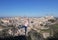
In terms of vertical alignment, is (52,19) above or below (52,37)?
above

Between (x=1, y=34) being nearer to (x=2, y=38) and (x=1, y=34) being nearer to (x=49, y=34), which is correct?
(x=2, y=38)

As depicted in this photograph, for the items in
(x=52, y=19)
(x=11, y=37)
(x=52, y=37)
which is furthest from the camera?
(x=11, y=37)

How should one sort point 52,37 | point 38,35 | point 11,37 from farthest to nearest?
point 11,37
point 38,35
point 52,37

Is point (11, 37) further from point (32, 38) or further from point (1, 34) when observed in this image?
point (32, 38)

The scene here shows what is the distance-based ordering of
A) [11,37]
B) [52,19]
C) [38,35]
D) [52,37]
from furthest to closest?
[11,37] → [52,19] → [38,35] → [52,37]

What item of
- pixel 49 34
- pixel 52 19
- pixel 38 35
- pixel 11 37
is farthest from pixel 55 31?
pixel 11 37

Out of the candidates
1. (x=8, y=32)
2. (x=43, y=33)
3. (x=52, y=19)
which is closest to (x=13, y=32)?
(x=8, y=32)

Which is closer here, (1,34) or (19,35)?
(1,34)

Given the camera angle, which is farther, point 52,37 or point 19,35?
point 19,35

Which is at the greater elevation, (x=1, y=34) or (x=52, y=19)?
(x=52, y=19)
